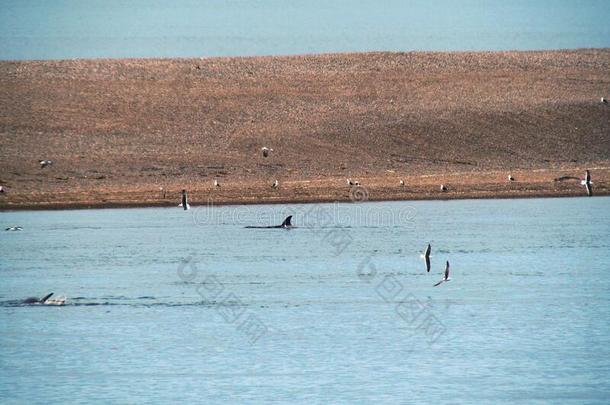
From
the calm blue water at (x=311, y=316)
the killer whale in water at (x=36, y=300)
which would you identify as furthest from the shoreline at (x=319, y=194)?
the killer whale in water at (x=36, y=300)

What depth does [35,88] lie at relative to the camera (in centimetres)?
8206

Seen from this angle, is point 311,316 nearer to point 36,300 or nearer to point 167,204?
point 36,300

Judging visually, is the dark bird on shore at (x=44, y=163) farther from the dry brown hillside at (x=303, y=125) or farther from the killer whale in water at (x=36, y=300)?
the killer whale in water at (x=36, y=300)

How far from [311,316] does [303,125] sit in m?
50.4

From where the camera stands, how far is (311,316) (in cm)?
2416

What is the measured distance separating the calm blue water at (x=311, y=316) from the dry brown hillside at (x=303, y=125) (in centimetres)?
1317

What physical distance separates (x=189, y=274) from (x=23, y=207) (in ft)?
72.8

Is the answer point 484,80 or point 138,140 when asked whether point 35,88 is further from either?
point 484,80

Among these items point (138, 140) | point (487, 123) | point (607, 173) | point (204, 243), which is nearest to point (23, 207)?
point (204, 243)

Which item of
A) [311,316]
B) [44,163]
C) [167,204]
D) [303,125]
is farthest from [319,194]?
[311,316]

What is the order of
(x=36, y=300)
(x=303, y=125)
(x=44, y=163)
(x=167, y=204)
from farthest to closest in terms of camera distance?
1. (x=303, y=125)
2. (x=44, y=163)
3. (x=167, y=204)
4. (x=36, y=300)

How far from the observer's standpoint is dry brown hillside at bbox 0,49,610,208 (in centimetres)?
5688

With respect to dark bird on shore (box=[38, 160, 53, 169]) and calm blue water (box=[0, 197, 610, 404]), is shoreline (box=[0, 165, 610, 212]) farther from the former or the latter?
calm blue water (box=[0, 197, 610, 404])

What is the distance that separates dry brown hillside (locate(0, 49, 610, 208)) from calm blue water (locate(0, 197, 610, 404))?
13168mm
